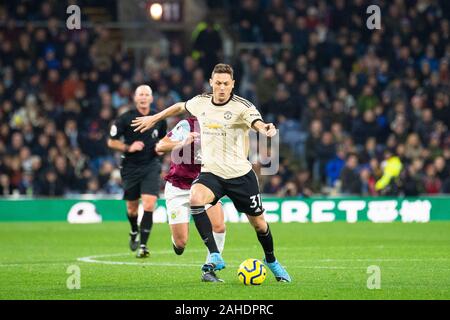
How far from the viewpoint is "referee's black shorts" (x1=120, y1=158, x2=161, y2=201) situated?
1650cm

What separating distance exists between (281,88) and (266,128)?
16.9 meters

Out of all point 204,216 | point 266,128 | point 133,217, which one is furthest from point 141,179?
point 266,128

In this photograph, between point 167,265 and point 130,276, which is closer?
point 130,276

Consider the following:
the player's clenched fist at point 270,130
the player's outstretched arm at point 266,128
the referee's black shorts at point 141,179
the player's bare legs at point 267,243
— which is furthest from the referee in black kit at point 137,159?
the player's clenched fist at point 270,130

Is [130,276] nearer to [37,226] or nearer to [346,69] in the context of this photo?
[37,226]

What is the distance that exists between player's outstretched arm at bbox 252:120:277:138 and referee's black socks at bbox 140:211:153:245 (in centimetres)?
462

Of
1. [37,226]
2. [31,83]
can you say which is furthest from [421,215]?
[31,83]

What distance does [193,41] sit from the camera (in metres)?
29.4

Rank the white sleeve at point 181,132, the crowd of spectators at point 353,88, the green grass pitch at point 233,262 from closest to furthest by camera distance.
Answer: the green grass pitch at point 233,262
the white sleeve at point 181,132
the crowd of spectators at point 353,88

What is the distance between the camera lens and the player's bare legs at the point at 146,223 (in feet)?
51.5

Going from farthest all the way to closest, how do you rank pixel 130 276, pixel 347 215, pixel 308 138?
pixel 308 138, pixel 347 215, pixel 130 276

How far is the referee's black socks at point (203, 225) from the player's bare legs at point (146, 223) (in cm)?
351

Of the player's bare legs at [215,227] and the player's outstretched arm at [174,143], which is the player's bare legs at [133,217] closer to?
the player's bare legs at [215,227]

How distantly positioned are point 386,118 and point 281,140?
2.77 m
